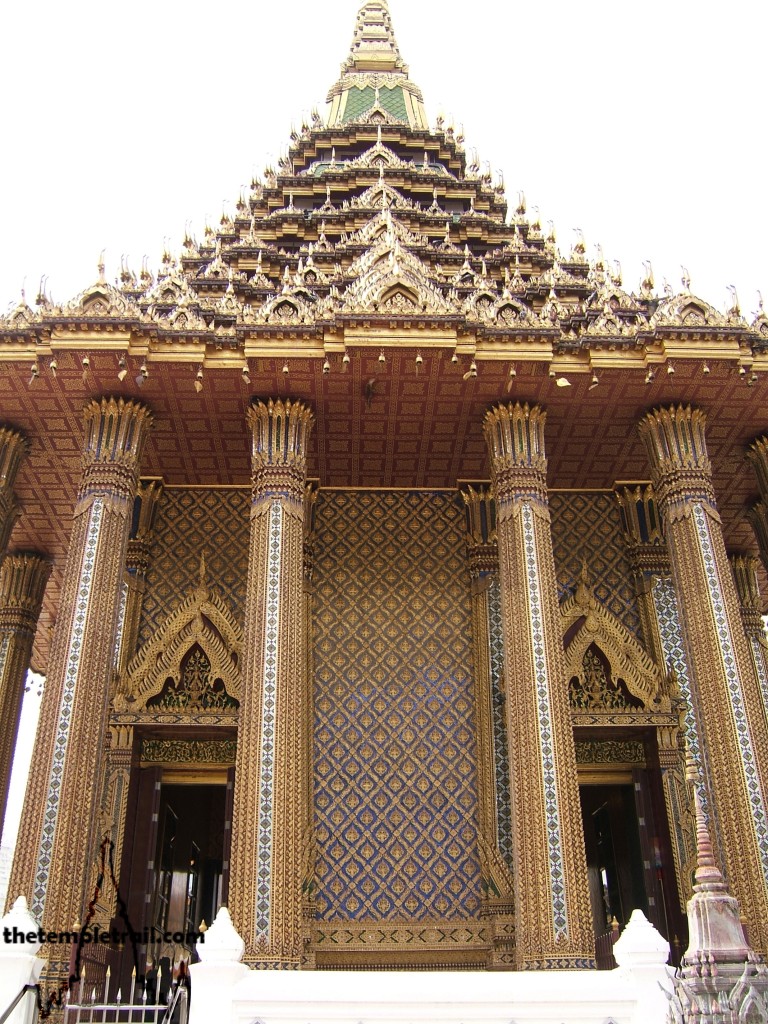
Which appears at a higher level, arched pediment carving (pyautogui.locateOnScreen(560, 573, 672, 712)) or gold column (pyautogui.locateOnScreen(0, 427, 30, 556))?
gold column (pyautogui.locateOnScreen(0, 427, 30, 556))

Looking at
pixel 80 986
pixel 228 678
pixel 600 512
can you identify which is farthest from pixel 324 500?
pixel 80 986

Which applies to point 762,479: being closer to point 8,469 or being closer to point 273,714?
point 273,714

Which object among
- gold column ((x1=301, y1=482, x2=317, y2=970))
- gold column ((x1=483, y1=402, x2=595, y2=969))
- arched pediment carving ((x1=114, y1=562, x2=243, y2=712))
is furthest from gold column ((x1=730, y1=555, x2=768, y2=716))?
arched pediment carving ((x1=114, y1=562, x2=243, y2=712))

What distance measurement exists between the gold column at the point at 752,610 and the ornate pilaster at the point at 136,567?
8.30 metres

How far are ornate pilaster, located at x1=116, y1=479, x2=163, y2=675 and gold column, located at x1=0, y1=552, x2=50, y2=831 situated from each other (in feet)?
7.27

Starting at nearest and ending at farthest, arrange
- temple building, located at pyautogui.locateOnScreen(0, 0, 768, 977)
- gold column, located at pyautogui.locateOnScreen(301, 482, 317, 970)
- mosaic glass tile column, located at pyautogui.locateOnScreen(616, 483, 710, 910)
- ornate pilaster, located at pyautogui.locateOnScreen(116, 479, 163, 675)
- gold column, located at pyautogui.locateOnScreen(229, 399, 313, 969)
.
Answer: gold column, located at pyautogui.locateOnScreen(229, 399, 313, 969) < temple building, located at pyautogui.locateOnScreen(0, 0, 768, 977) < gold column, located at pyautogui.locateOnScreen(301, 482, 317, 970) < mosaic glass tile column, located at pyautogui.locateOnScreen(616, 483, 710, 910) < ornate pilaster, located at pyautogui.locateOnScreen(116, 479, 163, 675)

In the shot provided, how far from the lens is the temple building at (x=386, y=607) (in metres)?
9.27

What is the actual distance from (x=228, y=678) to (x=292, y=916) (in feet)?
11.4

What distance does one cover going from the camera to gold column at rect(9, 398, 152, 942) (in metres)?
8.65

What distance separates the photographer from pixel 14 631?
553 inches

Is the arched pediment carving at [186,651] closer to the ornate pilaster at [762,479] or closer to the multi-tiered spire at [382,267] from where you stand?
the multi-tiered spire at [382,267]

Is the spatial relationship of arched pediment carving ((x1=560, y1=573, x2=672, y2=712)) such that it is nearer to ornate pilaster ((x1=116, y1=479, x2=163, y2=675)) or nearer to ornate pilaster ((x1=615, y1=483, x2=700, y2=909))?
ornate pilaster ((x1=615, y1=483, x2=700, y2=909))

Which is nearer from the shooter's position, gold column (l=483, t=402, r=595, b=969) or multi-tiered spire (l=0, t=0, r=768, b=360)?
gold column (l=483, t=402, r=595, b=969)

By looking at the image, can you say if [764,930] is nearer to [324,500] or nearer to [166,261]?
[324,500]
